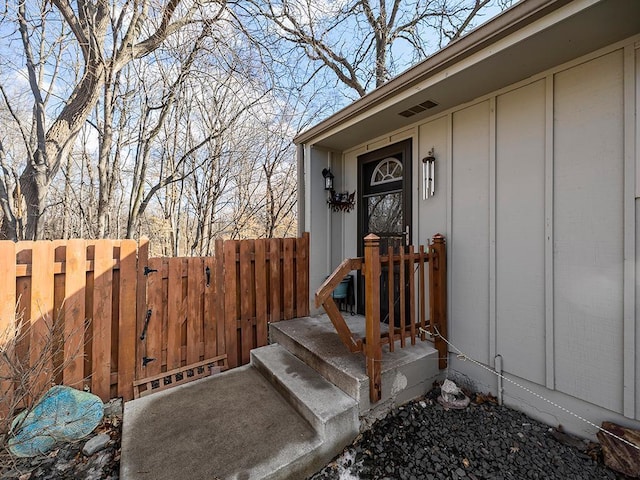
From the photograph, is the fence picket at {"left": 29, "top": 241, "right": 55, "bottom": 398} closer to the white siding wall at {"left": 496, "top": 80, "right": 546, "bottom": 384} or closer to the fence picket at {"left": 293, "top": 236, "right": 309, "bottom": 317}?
the fence picket at {"left": 293, "top": 236, "right": 309, "bottom": 317}

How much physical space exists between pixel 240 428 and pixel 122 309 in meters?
1.58

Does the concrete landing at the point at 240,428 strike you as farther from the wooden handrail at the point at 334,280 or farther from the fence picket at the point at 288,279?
the fence picket at the point at 288,279

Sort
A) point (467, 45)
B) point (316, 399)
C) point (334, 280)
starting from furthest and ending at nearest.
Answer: point (334, 280), point (316, 399), point (467, 45)

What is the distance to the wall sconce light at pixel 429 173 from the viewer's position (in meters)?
3.07

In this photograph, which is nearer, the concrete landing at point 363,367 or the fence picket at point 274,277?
the concrete landing at point 363,367

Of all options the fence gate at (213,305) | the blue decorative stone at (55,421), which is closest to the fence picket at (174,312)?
the fence gate at (213,305)

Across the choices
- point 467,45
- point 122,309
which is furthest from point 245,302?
point 467,45

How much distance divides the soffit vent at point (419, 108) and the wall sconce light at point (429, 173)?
44 centimetres

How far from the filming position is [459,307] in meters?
2.86

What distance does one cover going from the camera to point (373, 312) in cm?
228

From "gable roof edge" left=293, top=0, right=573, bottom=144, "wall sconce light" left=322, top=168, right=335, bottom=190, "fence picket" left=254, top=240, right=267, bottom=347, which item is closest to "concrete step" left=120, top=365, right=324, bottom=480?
"fence picket" left=254, top=240, right=267, bottom=347

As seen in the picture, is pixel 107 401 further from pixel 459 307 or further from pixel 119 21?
pixel 119 21

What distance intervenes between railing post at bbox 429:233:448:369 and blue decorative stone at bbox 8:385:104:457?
3.15m

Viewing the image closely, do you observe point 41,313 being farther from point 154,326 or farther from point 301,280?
point 301,280
